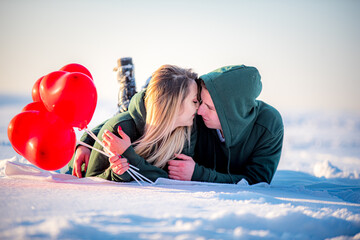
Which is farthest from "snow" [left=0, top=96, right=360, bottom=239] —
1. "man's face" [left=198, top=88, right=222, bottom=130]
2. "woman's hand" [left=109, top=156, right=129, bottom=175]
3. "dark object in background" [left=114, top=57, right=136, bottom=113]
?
"dark object in background" [left=114, top=57, right=136, bottom=113]

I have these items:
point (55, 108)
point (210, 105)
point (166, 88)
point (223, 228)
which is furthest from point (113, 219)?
point (210, 105)

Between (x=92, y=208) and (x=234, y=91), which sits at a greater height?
(x=234, y=91)

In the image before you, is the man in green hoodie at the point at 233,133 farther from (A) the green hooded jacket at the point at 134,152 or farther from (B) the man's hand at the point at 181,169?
(A) the green hooded jacket at the point at 134,152

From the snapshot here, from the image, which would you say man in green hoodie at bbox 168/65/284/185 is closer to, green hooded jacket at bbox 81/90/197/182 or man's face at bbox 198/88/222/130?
man's face at bbox 198/88/222/130

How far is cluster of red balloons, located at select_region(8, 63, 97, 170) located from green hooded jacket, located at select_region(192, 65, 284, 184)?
0.71 meters

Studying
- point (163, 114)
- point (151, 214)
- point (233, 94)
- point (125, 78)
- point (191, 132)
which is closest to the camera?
point (151, 214)

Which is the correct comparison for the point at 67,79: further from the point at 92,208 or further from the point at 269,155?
the point at 269,155

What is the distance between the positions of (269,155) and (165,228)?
4.11 ft

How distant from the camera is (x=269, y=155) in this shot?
205cm

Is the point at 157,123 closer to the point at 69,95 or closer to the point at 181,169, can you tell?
the point at 181,169

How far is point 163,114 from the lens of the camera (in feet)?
5.75

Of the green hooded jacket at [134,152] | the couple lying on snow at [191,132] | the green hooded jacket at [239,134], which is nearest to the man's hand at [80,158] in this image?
the couple lying on snow at [191,132]

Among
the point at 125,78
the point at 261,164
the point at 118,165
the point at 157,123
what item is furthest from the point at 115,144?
the point at 125,78

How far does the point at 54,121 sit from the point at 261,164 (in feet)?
3.99
